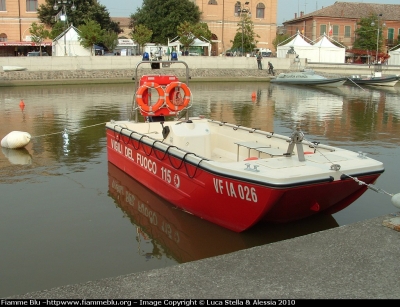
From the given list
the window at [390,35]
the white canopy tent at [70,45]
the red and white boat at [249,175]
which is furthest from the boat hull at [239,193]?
the window at [390,35]

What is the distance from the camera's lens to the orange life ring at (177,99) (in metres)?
10.7

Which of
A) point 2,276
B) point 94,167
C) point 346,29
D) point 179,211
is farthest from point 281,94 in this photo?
point 346,29

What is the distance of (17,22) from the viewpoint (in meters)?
55.4

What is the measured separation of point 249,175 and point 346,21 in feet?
218

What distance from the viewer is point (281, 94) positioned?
1163 inches

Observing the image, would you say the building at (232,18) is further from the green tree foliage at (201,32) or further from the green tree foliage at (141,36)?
the green tree foliage at (141,36)

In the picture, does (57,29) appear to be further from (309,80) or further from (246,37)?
(309,80)

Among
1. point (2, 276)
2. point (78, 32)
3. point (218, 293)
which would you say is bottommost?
point (2, 276)

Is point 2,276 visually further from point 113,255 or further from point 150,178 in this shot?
point 150,178

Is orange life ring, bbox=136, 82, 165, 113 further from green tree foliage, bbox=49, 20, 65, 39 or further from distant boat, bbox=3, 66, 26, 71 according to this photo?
green tree foliage, bbox=49, 20, 65, 39

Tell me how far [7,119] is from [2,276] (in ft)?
43.2

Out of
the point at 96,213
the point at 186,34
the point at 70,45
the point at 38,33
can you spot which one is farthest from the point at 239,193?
the point at 38,33

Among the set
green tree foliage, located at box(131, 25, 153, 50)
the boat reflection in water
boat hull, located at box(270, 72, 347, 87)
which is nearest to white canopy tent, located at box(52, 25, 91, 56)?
green tree foliage, located at box(131, 25, 153, 50)

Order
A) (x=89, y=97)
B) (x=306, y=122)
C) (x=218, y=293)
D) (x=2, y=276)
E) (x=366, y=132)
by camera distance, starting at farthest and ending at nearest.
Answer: (x=89, y=97) → (x=306, y=122) → (x=366, y=132) → (x=2, y=276) → (x=218, y=293)
